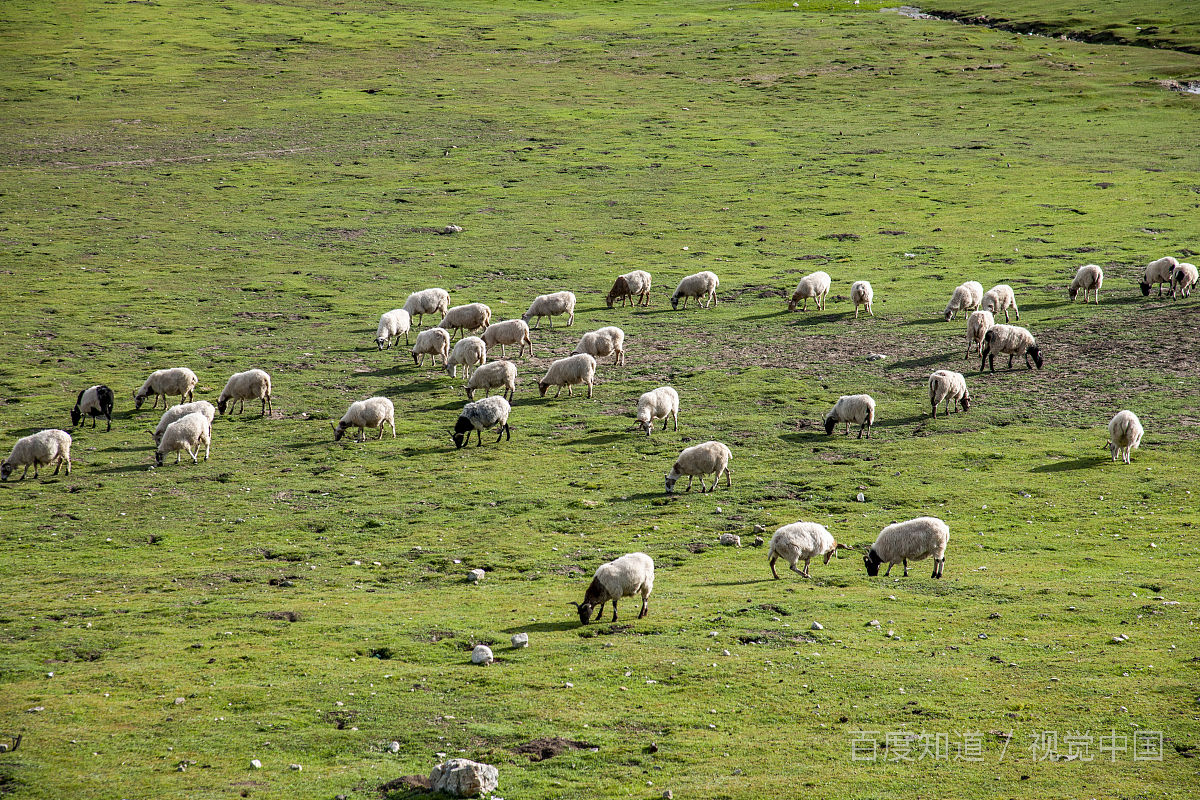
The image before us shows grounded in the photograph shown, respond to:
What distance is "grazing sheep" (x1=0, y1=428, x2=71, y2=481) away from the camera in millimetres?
23781

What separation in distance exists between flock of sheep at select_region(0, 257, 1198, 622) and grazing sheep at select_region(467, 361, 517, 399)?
3 cm

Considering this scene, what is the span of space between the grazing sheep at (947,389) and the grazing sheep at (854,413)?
2.18 metres

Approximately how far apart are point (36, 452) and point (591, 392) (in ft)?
48.1

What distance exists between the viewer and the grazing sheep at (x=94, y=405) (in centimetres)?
2748

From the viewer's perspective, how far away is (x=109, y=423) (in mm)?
27453

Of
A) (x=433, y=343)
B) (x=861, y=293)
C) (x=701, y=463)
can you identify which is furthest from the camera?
(x=861, y=293)

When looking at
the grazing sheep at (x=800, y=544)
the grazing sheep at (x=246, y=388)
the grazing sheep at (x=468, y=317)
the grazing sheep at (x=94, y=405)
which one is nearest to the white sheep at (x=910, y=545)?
the grazing sheep at (x=800, y=544)

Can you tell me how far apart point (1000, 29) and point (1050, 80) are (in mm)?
23883

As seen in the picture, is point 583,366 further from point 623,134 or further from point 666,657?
→ point 623,134

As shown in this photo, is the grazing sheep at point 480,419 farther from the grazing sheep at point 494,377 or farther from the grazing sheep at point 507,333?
the grazing sheep at point 507,333

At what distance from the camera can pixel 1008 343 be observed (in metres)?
31.1

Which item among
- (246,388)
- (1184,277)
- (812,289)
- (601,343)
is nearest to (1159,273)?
(1184,277)

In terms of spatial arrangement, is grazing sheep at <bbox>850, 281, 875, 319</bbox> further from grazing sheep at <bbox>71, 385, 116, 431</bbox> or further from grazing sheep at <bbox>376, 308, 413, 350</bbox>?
grazing sheep at <bbox>71, 385, 116, 431</bbox>

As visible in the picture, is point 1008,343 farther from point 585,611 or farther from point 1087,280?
point 585,611
